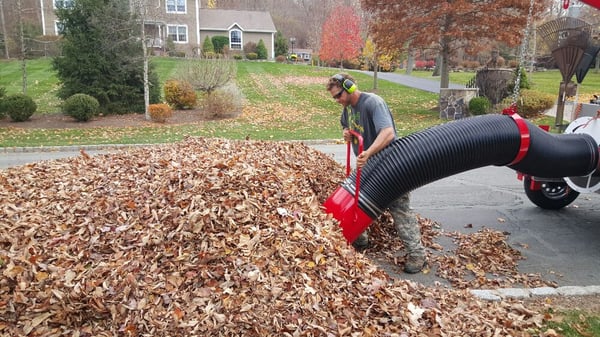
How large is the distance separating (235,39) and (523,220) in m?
45.0

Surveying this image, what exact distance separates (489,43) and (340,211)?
51.7 ft

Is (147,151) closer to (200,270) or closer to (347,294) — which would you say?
(200,270)

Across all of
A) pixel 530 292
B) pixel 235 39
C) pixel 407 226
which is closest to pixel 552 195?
pixel 530 292

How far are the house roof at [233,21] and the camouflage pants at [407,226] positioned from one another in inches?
1774

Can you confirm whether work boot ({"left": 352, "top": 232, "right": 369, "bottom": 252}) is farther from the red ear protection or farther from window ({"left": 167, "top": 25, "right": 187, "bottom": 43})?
window ({"left": 167, "top": 25, "right": 187, "bottom": 43})

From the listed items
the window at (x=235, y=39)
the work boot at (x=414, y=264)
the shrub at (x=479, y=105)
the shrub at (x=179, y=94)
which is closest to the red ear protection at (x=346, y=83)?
the work boot at (x=414, y=264)

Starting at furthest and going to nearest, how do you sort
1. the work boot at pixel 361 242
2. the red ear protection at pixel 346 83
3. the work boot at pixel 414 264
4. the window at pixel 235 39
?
the window at pixel 235 39, the work boot at pixel 361 242, the work boot at pixel 414 264, the red ear protection at pixel 346 83

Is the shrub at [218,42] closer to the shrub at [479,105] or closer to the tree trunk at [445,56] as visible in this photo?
the tree trunk at [445,56]

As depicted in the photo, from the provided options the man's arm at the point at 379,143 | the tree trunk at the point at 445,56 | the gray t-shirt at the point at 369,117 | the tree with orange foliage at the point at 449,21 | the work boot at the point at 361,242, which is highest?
the tree with orange foliage at the point at 449,21

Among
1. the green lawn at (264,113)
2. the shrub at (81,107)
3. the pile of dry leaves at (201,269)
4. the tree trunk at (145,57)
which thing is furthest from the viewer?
the tree trunk at (145,57)

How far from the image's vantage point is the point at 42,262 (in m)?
3.52

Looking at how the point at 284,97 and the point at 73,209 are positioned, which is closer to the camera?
the point at 73,209

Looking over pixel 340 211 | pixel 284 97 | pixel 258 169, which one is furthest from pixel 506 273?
pixel 284 97

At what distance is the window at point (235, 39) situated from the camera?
47.5 meters
